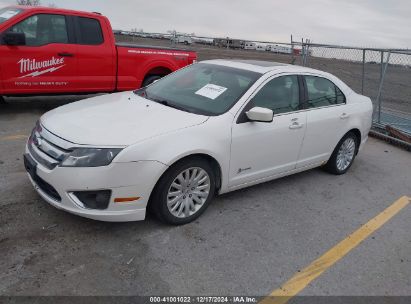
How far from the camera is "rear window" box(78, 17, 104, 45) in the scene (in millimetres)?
7393

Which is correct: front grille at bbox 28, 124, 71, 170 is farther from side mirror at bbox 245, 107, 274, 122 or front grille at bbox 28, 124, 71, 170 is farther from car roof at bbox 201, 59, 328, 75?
car roof at bbox 201, 59, 328, 75

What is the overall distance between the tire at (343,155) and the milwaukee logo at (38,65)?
4.92m

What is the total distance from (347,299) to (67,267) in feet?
7.13

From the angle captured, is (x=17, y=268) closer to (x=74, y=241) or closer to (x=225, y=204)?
(x=74, y=241)

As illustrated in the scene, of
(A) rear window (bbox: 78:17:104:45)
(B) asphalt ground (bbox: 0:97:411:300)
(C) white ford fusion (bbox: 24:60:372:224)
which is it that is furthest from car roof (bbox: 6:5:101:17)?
(C) white ford fusion (bbox: 24:60:372:224)

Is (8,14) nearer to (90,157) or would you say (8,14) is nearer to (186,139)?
(90,157)

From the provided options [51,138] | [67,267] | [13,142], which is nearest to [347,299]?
[67,267]

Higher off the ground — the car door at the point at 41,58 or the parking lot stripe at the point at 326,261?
the car door at the point at 41,58

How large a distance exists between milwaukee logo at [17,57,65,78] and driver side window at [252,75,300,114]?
435cm

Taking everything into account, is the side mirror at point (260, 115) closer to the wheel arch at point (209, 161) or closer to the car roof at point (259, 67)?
the wheel arch at point (209, 161)

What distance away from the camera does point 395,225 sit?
14.5 feet

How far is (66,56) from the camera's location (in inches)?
282

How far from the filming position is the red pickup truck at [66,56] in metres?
6.66

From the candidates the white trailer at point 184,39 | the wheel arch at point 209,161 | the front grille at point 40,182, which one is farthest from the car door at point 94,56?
the white trailer at point 184,39
